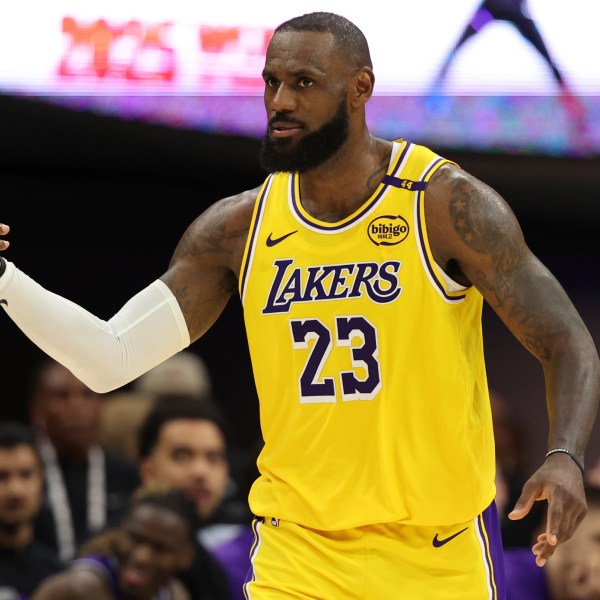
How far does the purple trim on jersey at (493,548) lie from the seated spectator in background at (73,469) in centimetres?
277

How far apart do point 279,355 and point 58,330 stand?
0.62 metres

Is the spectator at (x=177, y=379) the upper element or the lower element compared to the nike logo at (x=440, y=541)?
lower

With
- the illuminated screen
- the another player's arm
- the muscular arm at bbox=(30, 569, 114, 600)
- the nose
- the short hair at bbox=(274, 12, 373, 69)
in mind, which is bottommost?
the muscular arm at bbox=(30, 569, 114, 600)

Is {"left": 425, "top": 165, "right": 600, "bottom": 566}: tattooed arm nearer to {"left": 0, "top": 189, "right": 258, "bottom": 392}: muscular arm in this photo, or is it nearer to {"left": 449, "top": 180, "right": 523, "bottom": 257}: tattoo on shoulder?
{"left": 449, "top": 180, "right": 523, "bottom": 257}: tattoo on shoulder

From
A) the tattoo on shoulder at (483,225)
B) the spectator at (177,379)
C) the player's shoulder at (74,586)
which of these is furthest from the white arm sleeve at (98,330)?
the spectator at (177,379)

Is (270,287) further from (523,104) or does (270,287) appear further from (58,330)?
(523,104)

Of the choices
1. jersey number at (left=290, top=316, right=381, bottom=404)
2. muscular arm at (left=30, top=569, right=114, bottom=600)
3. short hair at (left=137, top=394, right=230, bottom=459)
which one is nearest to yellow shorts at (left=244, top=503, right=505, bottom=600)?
jersey number at (left=290, top=316, right=381, bottom=404)

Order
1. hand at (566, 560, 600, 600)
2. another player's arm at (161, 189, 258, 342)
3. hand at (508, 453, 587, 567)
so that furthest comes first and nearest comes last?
hand at (566, 560, 600, 600), another player's arm at (161, 189, 258, 342), hand at (508, 453, 587, 567)

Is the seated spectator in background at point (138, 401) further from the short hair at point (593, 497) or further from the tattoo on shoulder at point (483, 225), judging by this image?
the tattoo on shoulder at point (483, 225)

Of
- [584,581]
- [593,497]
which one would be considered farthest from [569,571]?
[593,497]

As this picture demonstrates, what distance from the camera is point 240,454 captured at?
25.7ft

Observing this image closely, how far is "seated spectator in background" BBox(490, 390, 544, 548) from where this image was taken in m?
6.41

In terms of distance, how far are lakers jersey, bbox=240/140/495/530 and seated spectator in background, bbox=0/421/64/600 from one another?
2383mm

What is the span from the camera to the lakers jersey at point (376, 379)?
351 centimetres
